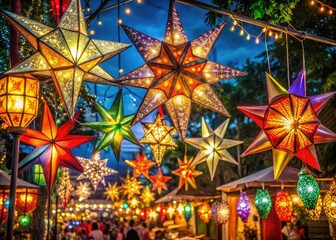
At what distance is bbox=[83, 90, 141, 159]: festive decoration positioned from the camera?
6430 millimetres

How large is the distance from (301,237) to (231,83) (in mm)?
14836

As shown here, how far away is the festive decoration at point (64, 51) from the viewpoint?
369 cm

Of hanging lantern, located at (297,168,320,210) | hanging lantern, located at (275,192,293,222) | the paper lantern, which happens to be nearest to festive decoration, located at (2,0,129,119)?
hanging lantern, located at (297,168,320,210)

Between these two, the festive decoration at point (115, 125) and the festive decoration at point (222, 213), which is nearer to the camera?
the festive decoration at point (115, 125)

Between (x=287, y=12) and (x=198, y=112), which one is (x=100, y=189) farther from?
(x=287, y=12)

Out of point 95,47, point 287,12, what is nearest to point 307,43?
point 287,12

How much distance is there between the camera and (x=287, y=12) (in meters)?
5.95

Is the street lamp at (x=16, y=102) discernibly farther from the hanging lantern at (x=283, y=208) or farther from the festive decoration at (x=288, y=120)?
the hanging lantern at (x=283, y=208)

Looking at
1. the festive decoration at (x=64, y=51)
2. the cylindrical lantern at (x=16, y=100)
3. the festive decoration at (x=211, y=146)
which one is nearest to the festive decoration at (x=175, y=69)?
the festive decoration at (x=64, y=51)

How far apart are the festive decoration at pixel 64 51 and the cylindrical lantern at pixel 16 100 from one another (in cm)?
80

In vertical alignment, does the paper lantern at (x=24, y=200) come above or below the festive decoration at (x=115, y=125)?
below

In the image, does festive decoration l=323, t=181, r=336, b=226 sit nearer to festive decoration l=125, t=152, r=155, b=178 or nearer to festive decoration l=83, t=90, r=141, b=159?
festive decoration l=83, t=90, r=141, b=159

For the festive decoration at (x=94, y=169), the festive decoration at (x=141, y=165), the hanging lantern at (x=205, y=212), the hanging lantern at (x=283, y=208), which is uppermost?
the festive decoration at (x=141, y=165)

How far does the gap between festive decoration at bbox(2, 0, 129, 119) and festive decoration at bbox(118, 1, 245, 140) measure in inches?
21.1
